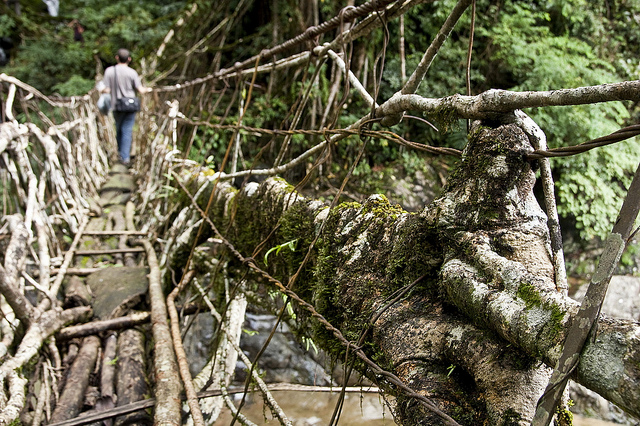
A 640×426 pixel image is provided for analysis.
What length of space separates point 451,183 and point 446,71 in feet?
18.5

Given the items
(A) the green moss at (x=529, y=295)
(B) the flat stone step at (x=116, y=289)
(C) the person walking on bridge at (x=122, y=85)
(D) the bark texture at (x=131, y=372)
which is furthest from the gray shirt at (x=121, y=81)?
(A) the green moss at (x=529, y=295)

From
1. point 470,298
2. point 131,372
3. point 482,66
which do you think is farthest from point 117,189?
point 470,298

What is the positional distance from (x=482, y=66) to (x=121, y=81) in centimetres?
483

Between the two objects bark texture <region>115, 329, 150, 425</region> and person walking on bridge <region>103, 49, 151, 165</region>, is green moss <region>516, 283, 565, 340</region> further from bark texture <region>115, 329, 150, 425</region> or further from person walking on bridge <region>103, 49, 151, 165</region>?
person walking on bridge <region>103, 49, 151, 165</region>

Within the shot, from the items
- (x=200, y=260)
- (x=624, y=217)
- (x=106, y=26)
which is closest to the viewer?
(x=624, y=217)

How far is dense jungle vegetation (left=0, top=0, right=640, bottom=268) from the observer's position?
5559 mm

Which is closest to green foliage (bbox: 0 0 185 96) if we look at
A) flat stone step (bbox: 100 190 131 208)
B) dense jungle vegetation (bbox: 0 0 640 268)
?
dense jungle vegetation (bbox: 0 0 640 268)

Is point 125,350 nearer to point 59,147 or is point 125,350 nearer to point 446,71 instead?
point 59,147

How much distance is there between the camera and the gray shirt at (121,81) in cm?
518

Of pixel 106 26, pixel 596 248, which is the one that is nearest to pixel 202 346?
pixel 596 248

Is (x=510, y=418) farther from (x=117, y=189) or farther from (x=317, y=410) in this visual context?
(x=117, y=189)

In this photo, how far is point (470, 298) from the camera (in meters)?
0.92

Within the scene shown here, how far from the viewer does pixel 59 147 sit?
421cm

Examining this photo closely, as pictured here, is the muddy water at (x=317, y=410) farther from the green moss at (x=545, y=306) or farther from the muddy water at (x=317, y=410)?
the green moss at (x=545, y=306)
